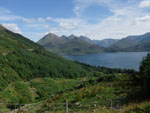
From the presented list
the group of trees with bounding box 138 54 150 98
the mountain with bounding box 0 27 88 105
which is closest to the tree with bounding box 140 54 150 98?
the group of trees with bounding box 138 54 150 98

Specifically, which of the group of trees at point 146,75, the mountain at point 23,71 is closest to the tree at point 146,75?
the group of trees at point 146,75

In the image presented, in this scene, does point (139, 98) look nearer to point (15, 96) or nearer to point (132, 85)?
point (132, 85)

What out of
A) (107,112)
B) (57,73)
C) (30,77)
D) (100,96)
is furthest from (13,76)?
(107,112)

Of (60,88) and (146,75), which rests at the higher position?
(146,75)

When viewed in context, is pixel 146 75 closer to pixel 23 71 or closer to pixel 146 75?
pixel 146 75

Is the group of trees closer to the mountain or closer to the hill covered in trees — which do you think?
the hill covered in trees

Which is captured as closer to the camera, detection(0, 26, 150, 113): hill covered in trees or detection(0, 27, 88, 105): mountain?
detection(0, 26, 150, 113): hill covered in trees

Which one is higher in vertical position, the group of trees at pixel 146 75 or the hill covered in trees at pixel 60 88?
the group of trees at pixel 146 75

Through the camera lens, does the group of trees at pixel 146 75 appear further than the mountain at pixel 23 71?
No

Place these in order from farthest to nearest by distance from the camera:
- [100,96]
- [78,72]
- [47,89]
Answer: [78,72] < [47,89] < [100,96]

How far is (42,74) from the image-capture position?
138m

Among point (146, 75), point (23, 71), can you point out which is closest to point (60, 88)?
point (23, 71)

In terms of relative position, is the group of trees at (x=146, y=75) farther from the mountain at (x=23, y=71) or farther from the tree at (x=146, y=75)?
the mountain at (x=23, y=71)

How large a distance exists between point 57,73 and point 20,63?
39499 millimetres
